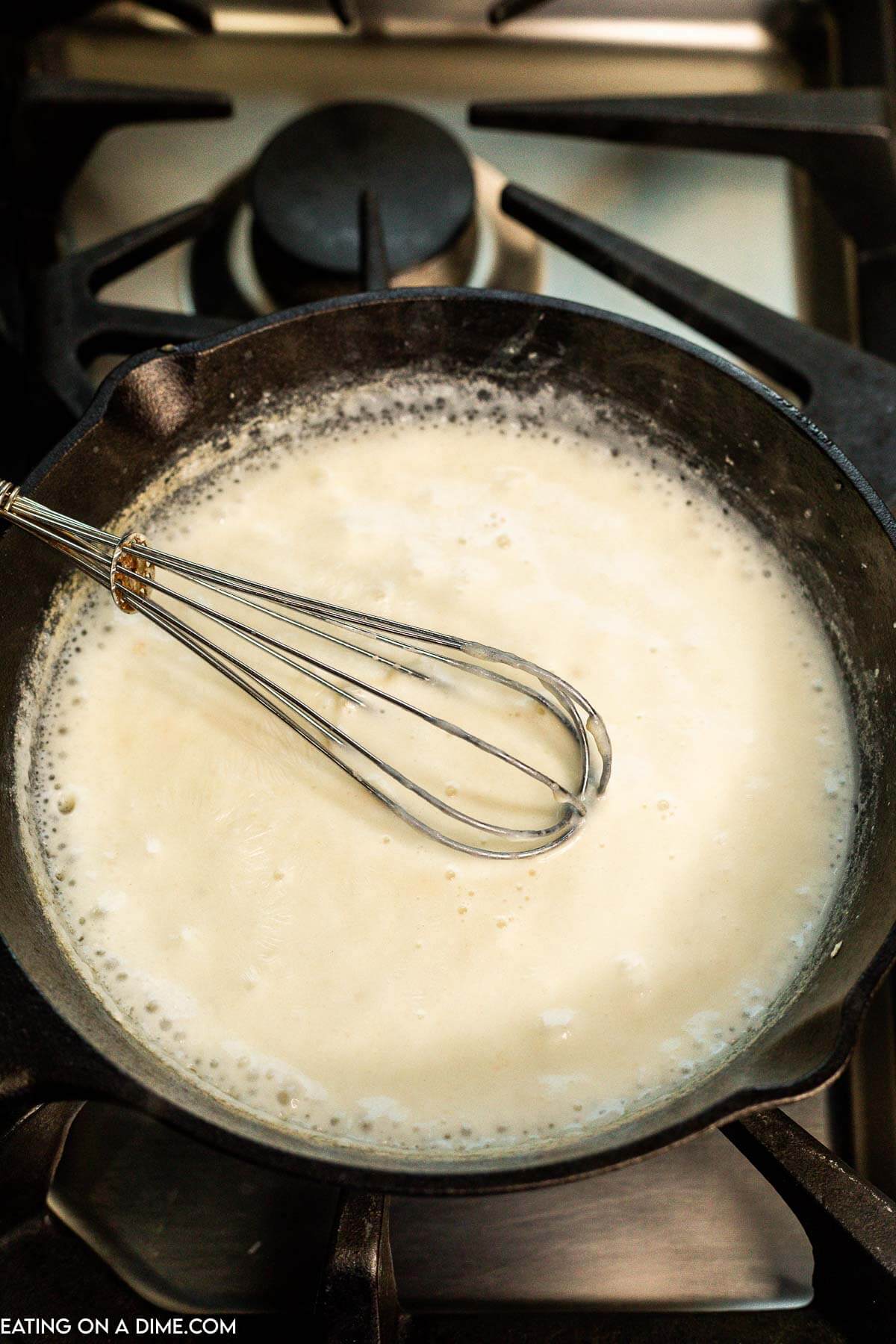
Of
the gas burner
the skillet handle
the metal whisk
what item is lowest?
the skillet handle

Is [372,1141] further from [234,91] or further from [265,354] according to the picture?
[234,91]

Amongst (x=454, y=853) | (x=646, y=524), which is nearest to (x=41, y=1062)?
(x=454, y=853)

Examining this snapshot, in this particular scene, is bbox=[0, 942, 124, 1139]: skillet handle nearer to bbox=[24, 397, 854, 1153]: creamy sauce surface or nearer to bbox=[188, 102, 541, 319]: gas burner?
bbox=[24, 397, 854, 1153]: creamy sauce surface

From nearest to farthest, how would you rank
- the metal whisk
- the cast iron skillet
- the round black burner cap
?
the cast iron skillet → the metal whisk → the round black burner cap

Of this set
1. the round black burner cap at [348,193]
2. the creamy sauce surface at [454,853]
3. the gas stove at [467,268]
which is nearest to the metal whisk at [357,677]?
the creamy sauce surface at [454,853]

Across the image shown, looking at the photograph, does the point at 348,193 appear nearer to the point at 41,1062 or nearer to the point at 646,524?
the point at 646,524

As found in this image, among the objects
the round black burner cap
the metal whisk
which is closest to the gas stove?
the round black burner cap
